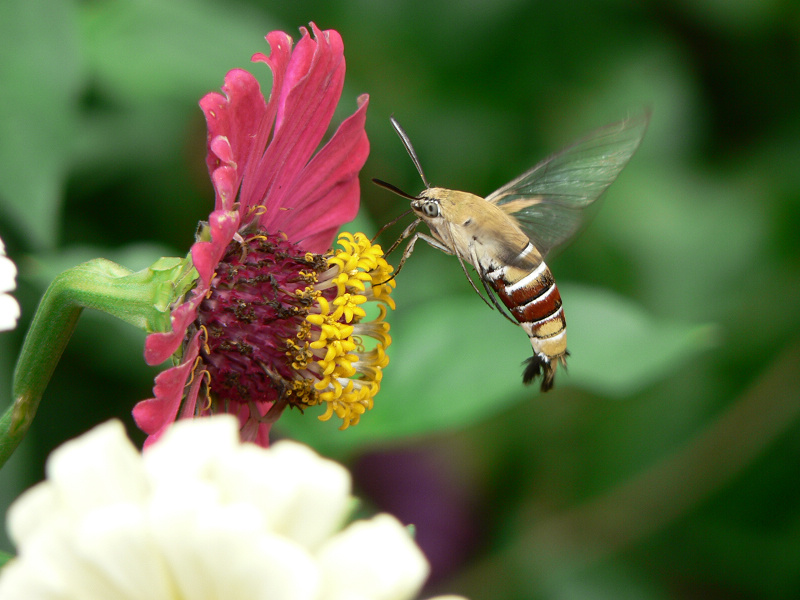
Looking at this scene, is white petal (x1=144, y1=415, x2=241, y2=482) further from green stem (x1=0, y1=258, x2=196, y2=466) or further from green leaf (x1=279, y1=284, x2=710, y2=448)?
green leaf (x1=279, y1=284, x2=710, y2=448)

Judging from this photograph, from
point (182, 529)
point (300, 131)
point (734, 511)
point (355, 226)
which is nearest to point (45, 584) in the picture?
point (182, 529)

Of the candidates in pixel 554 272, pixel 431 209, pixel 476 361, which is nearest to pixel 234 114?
pixel 431 209

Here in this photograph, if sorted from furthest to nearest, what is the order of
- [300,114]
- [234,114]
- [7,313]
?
1. [300,114]
2. [234,114]
3. [7,313]

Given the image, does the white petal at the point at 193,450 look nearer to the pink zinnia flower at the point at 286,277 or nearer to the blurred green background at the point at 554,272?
the pink zinnia flower at the point at 286,277

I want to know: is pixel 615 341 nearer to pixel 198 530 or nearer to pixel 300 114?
pixel 300 114

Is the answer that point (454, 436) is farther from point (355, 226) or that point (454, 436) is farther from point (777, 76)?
point (777, 76)

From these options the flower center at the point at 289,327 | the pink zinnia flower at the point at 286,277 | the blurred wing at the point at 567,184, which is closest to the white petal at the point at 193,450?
the pink zinnia flower at the point at 286,277
